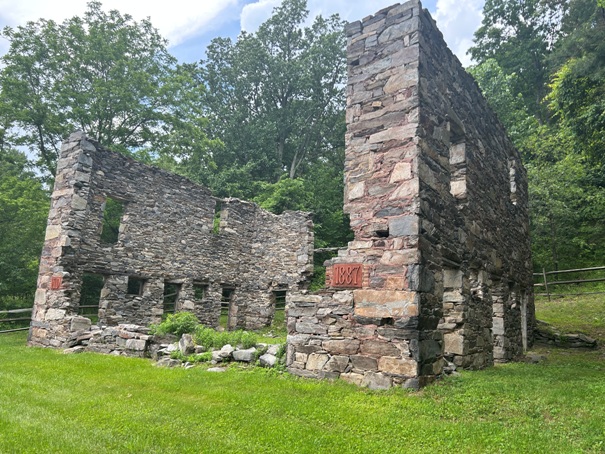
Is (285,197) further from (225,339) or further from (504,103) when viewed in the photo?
(225,339)

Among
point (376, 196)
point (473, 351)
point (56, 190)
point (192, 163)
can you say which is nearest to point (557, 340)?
point (473, 351)

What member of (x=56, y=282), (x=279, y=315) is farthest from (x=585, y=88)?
(x=56, y=282)

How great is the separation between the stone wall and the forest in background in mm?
4546

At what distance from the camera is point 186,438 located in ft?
12.6

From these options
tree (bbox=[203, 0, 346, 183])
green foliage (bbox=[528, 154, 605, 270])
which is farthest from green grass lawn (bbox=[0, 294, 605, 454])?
tree (bbox=[203, 0, 346, 183])

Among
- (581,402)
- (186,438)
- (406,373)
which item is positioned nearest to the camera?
(186,438)

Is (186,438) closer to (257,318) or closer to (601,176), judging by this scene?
(257,318)

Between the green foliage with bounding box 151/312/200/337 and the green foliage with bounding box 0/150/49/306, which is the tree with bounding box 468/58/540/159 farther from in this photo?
the green foliage with bounding box 0/150/49/306

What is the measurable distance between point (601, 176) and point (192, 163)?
2265 cm

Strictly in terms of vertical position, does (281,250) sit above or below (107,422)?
above

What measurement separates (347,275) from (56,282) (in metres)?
8.46

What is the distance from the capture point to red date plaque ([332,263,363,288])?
21.0 ft

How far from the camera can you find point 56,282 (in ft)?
35.7

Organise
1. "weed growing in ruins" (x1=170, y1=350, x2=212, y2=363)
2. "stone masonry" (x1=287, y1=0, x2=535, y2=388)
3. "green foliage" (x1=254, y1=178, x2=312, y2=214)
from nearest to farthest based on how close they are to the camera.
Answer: "stone masonry" (x1=287, y1=0, x2=535, y2=388) → "weed growing in ruins" (x1=170, y1=350, x2=212, y2=363) → "green foliage" (x1=254, y1=178, x2=312, y2=214)
